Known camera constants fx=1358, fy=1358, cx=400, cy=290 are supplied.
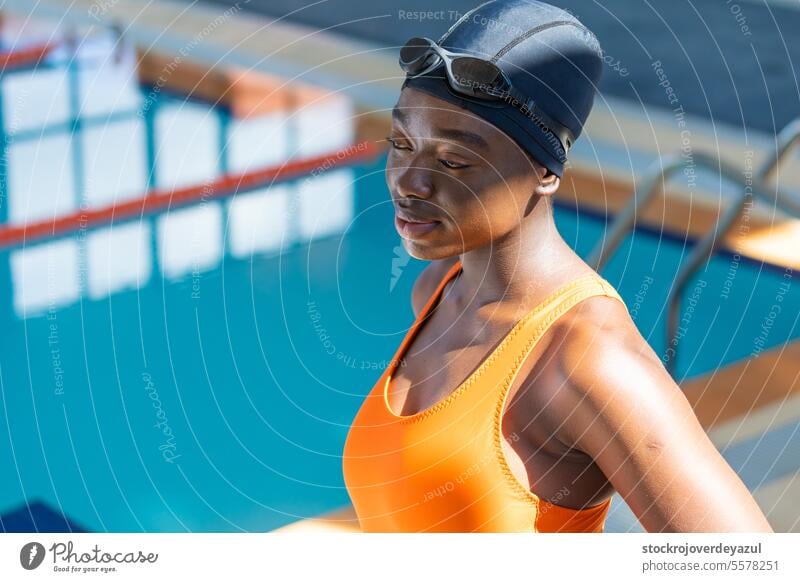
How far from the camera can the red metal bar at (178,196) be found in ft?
13.9

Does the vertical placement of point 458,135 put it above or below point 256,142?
above

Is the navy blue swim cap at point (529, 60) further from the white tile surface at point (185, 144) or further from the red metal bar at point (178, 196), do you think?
the white tile surface at point (185, 144)

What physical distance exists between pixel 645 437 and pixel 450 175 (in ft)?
0.78

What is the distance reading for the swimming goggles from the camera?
3.25ft

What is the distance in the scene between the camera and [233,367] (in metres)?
3.50

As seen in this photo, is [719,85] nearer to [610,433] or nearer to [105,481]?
[105,481]

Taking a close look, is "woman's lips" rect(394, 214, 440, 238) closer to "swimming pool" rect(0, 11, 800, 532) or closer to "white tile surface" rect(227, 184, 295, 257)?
"swimming pool" rect(0, 11, 800, 532)

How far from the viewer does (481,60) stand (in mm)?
993

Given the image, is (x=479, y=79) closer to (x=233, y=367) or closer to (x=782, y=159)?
(x=782, y=159)

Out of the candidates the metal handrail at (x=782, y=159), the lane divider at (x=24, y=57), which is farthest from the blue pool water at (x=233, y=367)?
the lane divider at (x=24, y=57)

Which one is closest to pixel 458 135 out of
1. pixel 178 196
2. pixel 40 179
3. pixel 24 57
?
pixel 178 196
